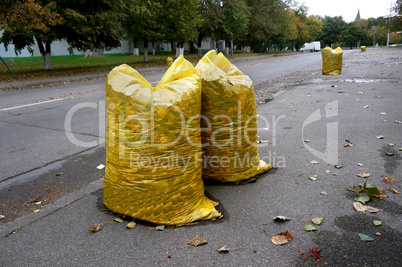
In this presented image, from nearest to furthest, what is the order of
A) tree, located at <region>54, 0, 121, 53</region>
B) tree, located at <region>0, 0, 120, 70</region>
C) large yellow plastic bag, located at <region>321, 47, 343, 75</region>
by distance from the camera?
large yellow plastic bag, located at <region>321, 47, 343, 75</region> → tree, located at <region>0, 0, 120, 70</region> → tree, located at <region>54, 0, 121, 53</region>

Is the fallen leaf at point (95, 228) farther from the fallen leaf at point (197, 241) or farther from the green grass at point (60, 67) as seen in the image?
the green grass at point (60, 67)

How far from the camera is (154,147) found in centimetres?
239

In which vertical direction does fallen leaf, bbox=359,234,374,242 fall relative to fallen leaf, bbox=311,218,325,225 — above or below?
below

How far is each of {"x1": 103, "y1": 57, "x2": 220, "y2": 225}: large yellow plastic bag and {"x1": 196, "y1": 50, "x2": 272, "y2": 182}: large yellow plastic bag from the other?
40cm

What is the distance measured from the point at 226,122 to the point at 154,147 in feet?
3.19

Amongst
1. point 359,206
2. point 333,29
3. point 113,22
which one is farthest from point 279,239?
point 333,29

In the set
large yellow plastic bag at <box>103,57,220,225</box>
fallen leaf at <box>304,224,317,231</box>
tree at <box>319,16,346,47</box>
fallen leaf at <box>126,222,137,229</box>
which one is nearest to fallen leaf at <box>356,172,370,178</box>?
fallen leaf at <box>304,224,317,231</box>

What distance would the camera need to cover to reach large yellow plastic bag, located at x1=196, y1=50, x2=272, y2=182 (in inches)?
118

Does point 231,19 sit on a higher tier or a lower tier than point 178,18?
higher

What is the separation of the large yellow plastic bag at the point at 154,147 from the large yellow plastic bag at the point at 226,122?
0.40 meters

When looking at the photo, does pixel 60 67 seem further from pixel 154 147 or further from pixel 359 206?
pixel 359 206

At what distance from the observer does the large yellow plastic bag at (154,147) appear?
2373mm

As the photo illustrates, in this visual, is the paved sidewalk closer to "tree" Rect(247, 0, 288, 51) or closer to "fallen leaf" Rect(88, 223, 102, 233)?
"fallen leaf" Rect(88, 223, 102, 233)

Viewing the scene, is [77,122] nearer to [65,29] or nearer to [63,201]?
[63,201]
